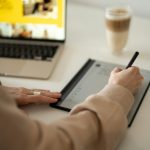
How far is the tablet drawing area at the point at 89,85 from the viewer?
866mm

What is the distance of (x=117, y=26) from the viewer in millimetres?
1047

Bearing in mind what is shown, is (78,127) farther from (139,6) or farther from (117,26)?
(139,6)

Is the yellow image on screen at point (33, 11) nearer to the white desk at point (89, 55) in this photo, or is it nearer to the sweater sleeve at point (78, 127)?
the white desk at point (89, 55)

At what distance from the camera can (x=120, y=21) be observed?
1.04 meters

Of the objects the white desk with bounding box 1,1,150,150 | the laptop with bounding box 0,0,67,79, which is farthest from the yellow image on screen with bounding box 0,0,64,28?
the white desk with bounding box 1,1,150,150

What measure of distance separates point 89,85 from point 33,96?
153mm

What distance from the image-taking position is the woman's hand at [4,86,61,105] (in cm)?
87

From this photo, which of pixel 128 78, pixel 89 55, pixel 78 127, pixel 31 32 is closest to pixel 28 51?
pixel 31 32

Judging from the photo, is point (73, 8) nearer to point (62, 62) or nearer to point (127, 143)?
point (62, 62)

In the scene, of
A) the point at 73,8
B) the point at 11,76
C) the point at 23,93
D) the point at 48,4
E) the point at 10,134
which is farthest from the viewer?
the point at 73,8

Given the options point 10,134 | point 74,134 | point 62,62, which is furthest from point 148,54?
point 10,134

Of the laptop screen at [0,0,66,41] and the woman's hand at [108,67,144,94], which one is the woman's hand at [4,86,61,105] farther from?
the laptop screen at [0,0,66,41]

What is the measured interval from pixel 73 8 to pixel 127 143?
0.79 metres

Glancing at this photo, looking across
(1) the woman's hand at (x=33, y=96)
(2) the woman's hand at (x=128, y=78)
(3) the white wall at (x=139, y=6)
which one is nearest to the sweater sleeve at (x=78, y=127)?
(2) the woman's hand at (x=128, y=78)
